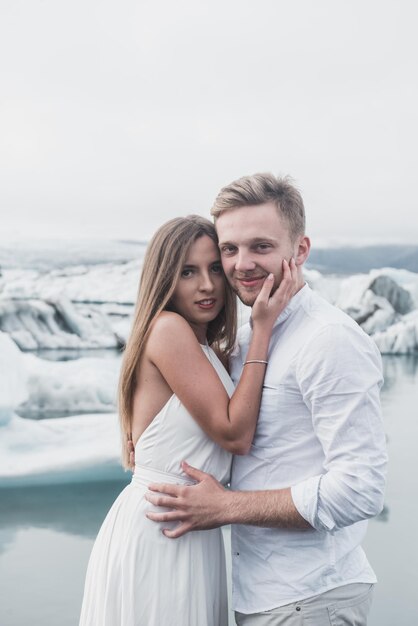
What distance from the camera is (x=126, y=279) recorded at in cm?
475

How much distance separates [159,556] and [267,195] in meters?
0.69

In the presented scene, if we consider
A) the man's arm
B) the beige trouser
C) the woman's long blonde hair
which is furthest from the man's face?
the beige trouser

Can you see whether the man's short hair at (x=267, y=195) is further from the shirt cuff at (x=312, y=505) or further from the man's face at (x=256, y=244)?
the shirt cuff at (x=312, y=505)

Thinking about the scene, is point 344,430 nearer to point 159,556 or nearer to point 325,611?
point 325,611

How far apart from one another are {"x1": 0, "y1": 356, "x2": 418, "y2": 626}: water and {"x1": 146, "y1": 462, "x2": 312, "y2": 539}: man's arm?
5.91 feet

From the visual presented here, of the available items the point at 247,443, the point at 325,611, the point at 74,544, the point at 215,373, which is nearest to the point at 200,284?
the point at 215,373

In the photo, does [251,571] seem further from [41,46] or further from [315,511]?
[41,46]

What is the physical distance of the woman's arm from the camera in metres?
1.19

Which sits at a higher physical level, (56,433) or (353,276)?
(353,276)

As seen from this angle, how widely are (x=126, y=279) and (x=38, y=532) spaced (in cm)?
190

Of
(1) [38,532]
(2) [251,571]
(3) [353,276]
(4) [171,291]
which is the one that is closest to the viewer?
(2) [251,571]

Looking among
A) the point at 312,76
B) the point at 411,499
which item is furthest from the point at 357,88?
the point at 411,499

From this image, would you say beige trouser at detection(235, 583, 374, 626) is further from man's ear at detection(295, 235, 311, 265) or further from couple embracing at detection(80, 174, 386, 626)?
man's ear at detection(295, 235, 311, 265)

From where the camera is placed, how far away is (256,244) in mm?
1255
